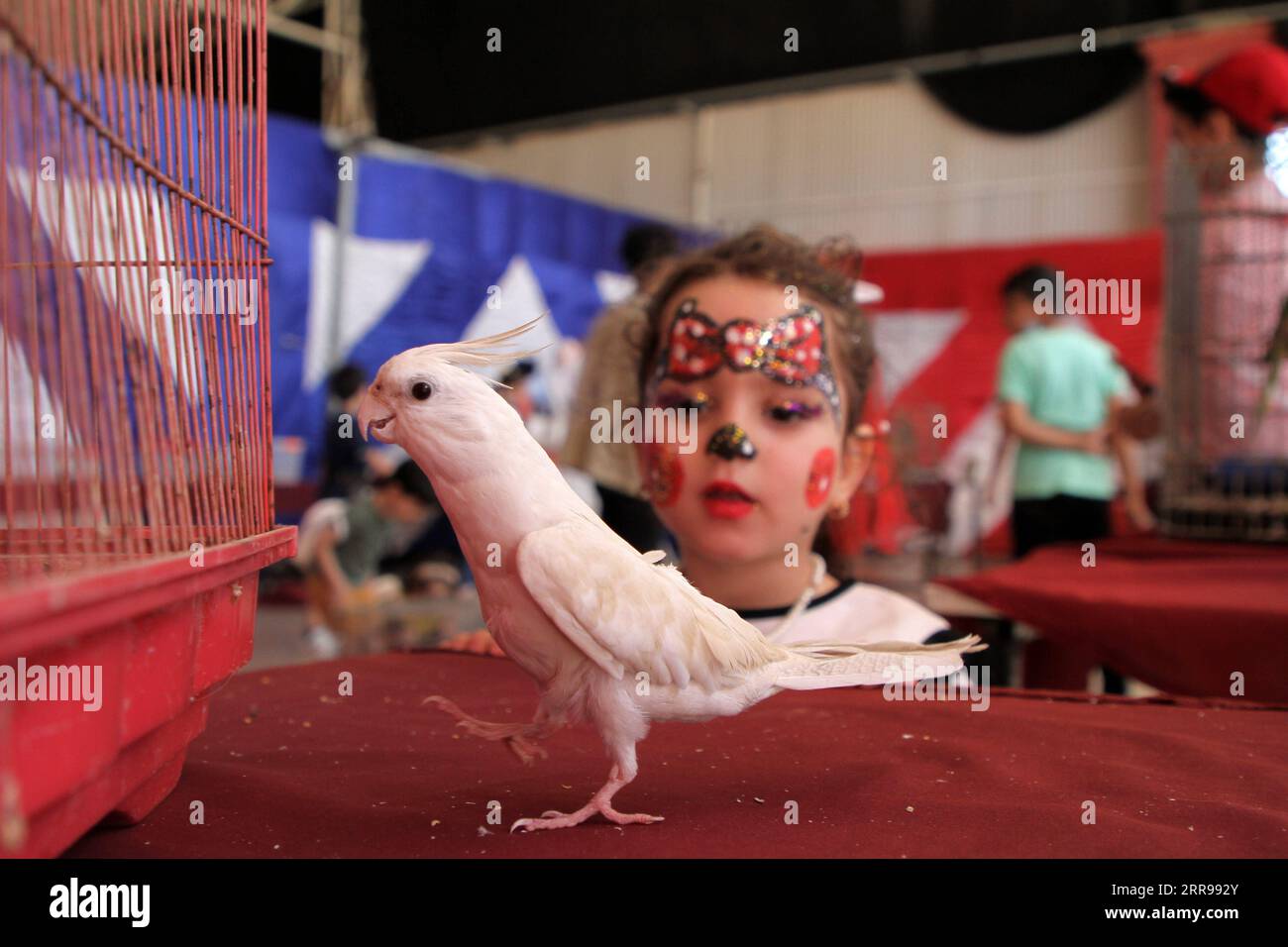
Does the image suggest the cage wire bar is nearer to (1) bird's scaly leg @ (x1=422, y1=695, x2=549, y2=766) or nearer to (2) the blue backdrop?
(1) bird's scaly leg @ (x1=422, y1=695, x2=549, y2=766)

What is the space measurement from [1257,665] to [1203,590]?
279mm

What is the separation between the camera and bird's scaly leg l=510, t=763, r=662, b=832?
924 mm

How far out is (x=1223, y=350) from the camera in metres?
3.02

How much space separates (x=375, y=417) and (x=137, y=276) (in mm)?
214

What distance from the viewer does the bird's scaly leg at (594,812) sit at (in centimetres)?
92

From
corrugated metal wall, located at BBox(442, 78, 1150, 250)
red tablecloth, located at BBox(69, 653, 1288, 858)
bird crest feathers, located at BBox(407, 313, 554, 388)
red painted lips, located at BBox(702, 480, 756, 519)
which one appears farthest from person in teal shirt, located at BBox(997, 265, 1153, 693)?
corrugated metal wall, located at BBox(442, 78, 1150, 250)

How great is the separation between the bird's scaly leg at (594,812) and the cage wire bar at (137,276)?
35 cm

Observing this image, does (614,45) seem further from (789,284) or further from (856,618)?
(856,618)

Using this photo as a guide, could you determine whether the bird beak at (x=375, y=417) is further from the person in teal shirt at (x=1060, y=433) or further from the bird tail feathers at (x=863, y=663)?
the person in teal shirt at (x=1060, y=433)

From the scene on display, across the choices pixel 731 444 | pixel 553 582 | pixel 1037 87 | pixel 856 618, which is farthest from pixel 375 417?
pixel 1037 87

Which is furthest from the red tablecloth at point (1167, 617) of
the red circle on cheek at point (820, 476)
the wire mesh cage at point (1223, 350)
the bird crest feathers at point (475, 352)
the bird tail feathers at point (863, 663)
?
the bird crest feathers at point (475, 352)

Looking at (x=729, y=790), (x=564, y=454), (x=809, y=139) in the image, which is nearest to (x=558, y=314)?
(x=809, y=139)

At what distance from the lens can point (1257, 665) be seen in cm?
191
